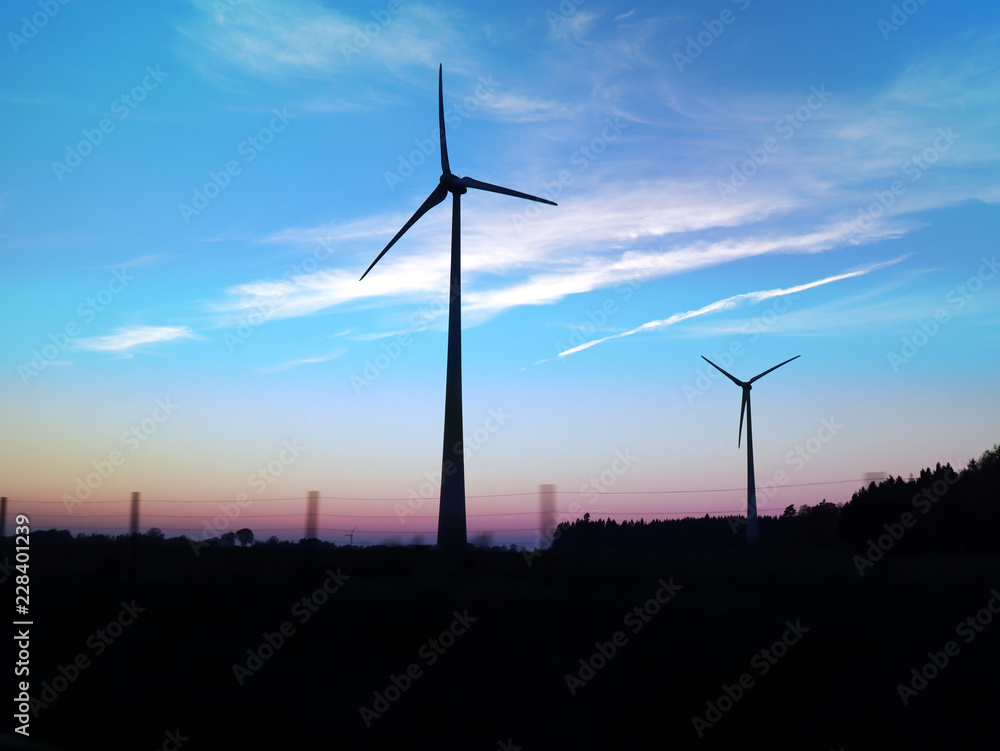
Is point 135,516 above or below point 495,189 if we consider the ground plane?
below

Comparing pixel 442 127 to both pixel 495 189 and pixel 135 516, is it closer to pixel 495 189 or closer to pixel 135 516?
pixel 495 189

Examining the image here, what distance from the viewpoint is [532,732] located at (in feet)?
37.4

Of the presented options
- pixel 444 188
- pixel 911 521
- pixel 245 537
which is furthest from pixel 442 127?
pixel 911 521

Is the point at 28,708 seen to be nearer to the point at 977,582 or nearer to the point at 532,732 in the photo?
the point at 532,732

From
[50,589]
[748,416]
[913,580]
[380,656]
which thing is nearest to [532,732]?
[380,656]

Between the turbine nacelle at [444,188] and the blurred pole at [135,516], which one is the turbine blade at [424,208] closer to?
the turbine nacelle at [444,188]

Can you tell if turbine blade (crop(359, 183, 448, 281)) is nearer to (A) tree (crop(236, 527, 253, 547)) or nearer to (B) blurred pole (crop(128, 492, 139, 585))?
(A) tree (crop(236, 527, 253, 547))

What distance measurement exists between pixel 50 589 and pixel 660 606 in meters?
14.6

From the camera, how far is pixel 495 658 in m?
15.3

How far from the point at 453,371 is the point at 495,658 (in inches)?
762

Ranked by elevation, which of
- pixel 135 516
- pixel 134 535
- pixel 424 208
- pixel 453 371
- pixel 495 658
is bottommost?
pixel 495 658

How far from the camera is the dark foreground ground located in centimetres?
1145

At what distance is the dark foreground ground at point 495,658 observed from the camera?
37.6 ft

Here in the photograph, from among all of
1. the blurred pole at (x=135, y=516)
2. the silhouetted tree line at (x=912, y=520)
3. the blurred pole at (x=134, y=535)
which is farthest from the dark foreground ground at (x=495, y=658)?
the silhouetted tree line at (x=912, y=520)
